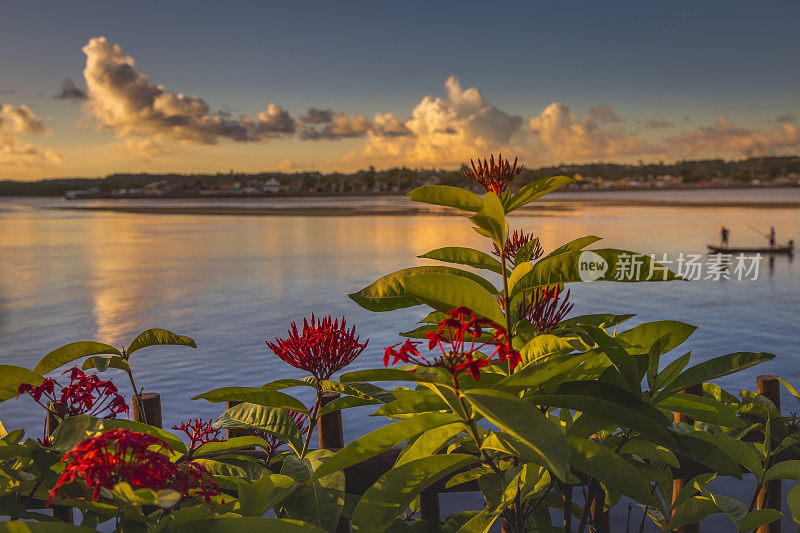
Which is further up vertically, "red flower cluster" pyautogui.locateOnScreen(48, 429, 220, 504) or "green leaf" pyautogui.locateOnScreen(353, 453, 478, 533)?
"red flower cluster" pyautogui.locateOnScreen(48, 429, 220, 504)

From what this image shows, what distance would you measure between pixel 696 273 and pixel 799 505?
79.2ft

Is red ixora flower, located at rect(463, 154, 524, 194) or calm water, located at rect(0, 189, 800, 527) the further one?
calm water, located at rect(0, 189, 800, 527)

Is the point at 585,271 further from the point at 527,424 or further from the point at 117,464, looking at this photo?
the point at 117,464

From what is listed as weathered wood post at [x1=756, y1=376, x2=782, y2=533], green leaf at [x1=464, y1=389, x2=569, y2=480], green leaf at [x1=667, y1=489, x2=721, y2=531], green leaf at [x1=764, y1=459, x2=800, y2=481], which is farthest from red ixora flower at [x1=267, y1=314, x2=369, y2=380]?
weathered wood post at [x1=756, y1=376, x2=782, y2=533]

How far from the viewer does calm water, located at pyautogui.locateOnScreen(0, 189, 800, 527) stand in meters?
11.2

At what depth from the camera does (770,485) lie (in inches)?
111

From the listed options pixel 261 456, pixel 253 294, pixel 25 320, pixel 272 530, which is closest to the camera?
pixel 272 530

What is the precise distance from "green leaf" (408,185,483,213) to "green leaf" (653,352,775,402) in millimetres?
612

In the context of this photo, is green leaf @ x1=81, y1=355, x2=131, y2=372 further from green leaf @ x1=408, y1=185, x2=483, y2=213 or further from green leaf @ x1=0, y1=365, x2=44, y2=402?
green leaf @ x1=408, y1=185, x2=483, y2=213

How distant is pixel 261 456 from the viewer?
2.31 m

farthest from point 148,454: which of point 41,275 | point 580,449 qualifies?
point 41,275

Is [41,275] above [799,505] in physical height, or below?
below

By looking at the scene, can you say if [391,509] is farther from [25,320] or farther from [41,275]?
[41,275]

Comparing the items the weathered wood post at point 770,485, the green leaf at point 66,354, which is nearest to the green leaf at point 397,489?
the green leaf at point 66,354
